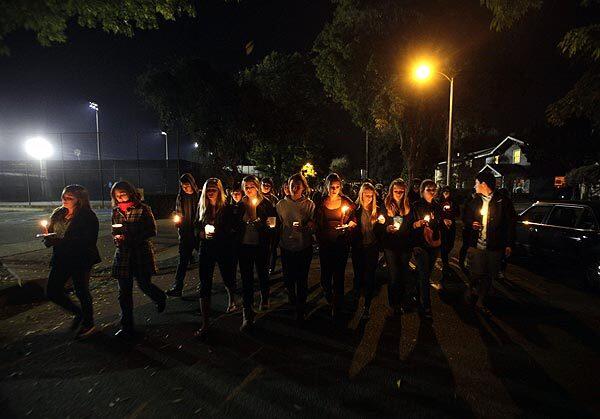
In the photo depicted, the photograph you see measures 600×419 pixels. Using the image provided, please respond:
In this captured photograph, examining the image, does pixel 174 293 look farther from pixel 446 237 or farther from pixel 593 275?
pixel 593 275

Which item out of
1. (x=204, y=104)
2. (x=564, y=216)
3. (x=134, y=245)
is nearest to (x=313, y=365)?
(x=134, y=245)

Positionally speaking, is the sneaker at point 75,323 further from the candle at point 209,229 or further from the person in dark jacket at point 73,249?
the candle at point 209,229

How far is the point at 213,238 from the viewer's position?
180 inches

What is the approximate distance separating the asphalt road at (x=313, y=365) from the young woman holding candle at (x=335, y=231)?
0.58m

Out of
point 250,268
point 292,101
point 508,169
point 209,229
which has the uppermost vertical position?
point 292,101

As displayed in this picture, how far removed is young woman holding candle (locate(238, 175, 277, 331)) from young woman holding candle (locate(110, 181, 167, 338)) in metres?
1.17

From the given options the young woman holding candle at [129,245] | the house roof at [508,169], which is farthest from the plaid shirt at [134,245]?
the house roof at [508,169]

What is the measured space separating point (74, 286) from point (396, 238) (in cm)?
417

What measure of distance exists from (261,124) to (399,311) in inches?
722

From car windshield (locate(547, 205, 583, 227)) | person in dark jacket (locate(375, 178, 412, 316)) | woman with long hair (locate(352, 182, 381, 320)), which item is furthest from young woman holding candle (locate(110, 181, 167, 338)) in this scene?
car windshield (locate(547, 205, 583, 227))

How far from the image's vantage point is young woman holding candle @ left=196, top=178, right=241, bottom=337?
14.9 feet

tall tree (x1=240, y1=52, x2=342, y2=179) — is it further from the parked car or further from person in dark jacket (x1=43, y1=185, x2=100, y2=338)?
person in dark jacket (x1=43, y1=185, x2=100, y2=338)

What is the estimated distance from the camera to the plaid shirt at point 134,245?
4.53m

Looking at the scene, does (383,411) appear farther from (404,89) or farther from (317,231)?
(404,89)
